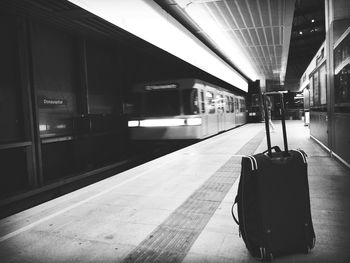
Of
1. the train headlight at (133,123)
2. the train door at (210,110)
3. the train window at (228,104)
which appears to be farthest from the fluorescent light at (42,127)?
the train window at (228,104)

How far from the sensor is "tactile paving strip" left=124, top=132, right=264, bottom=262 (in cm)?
257

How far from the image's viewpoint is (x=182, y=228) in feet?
10.2

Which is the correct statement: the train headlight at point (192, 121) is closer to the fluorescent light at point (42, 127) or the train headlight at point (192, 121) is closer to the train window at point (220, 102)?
the train window at point (220, 102)

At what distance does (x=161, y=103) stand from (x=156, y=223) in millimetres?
7151

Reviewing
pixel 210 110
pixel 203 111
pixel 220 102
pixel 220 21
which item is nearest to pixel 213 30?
pixel 220 21

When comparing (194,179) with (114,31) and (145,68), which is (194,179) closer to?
(114,31)

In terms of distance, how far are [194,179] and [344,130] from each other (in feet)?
8.76

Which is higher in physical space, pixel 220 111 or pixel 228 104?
pixel 228 104

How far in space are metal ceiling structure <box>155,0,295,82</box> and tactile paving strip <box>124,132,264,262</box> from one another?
424 cm

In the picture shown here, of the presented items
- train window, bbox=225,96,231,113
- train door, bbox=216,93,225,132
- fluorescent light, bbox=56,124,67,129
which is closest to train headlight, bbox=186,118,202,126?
train door, bbox=216,93,225,132

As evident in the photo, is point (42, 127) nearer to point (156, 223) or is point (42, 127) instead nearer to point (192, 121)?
point (192, 121)

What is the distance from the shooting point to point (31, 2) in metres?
5.65

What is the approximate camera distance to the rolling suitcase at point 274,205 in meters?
2.35

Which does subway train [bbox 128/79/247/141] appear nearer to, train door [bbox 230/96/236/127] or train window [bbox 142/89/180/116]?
train window [bbox 142/89/180/116]
